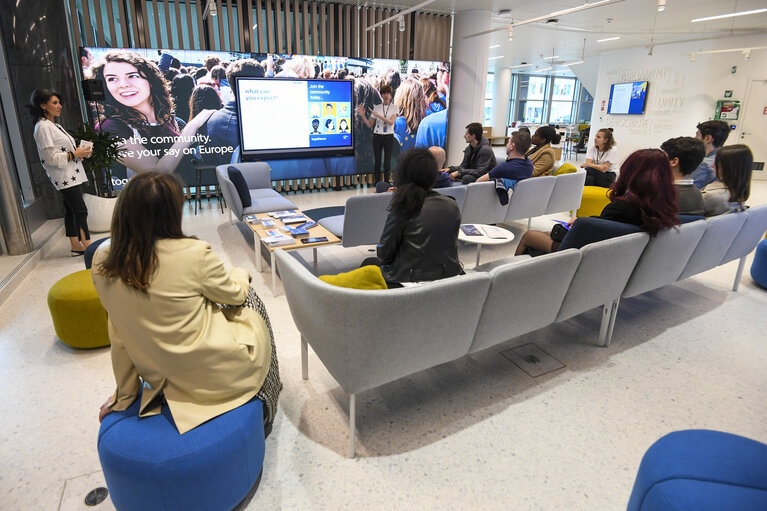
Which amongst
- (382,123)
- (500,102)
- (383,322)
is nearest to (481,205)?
(383,322)

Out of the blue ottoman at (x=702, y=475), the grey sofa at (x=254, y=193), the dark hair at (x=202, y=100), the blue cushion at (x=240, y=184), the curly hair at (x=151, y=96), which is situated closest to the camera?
the blue ottoman at (x=702, y=475)

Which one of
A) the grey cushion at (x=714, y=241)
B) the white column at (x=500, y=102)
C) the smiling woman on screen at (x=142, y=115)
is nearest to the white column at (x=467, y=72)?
the smiling woman on screen at (x=142, y=115)

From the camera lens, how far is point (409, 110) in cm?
837

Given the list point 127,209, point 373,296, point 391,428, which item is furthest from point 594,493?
point 127,209

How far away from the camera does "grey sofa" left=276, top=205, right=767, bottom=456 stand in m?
1.79

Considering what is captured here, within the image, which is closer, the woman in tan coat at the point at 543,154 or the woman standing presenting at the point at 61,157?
the woman standing presenting at the point at 61,157

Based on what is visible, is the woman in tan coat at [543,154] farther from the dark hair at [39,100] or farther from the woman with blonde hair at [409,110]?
the dark hair at [39,100]

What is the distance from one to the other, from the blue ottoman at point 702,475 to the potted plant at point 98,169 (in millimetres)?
5690

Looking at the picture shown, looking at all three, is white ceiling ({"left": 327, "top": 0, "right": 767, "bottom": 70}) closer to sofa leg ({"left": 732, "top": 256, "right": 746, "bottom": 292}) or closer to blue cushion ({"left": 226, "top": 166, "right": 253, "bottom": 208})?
blue cushion ({"left": 226, "top": 166, "right": 253, "bottom": 208})

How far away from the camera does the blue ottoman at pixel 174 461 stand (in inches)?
59.5

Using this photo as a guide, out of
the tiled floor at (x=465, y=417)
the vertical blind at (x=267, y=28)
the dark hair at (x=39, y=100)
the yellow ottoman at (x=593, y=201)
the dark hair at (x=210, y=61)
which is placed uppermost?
the vertical blind at (x=267, y=28)

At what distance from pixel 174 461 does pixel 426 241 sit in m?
1.57

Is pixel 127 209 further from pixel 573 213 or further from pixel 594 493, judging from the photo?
pixel 573 213

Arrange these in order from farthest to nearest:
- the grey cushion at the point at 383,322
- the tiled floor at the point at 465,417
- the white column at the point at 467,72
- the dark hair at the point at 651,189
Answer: the white column at the point at 467,72 → the dark hair at the point at 651,189 → the tiled floor at the point at 465,417 → the grey cushion at the point at 383,322
